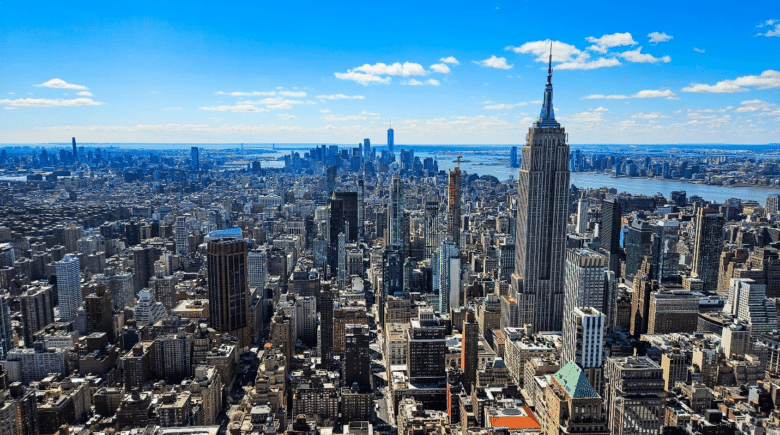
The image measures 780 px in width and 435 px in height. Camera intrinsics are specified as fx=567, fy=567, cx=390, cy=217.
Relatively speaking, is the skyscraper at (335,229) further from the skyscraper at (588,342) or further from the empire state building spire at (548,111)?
the skyscraper at (588,342)

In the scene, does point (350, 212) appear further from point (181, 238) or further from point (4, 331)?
point (4, 331)

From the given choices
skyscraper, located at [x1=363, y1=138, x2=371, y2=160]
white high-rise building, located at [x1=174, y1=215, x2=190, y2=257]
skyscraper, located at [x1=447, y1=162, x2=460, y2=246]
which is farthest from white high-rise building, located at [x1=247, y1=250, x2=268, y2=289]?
skyscraper, located at [x1=363, y1=138, x2=371, y2=160]

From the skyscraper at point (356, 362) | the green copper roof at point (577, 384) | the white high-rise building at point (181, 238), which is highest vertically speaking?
the green copper roof at point (577, 384)

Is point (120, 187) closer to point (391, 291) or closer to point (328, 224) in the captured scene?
point (328, 224)

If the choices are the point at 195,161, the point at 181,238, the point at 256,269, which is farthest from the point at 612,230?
the point at 195,161

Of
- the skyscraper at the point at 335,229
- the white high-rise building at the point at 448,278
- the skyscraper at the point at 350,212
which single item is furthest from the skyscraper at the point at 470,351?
the skyscraper at the point at 350,212

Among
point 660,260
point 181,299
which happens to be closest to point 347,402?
point 181,299
